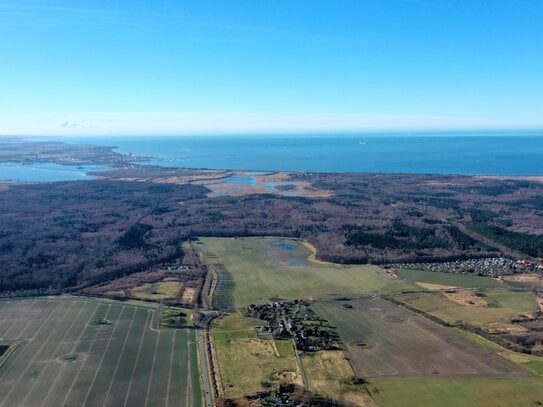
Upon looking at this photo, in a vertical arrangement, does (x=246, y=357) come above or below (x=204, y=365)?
above

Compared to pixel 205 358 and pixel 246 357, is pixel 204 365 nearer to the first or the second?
pixel 205 358

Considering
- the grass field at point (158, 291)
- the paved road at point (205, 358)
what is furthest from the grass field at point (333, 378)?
the grass field at point (158, 291)

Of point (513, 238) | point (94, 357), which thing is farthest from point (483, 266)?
point (94, 357)

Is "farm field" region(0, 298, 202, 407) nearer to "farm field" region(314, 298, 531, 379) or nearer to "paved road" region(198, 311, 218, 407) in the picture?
"paved road" region(198, 311, 218, 407)

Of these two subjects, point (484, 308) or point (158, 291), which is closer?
point (484, 308)

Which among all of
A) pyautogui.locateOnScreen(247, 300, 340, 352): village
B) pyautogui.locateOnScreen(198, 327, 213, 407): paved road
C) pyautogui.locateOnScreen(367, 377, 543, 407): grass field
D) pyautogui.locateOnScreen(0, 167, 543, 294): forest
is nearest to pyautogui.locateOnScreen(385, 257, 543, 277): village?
pyautogui.locateOnScreen(0, 167, 543, 294): forest

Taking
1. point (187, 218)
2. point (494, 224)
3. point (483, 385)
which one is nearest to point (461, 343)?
point (483, 385)
